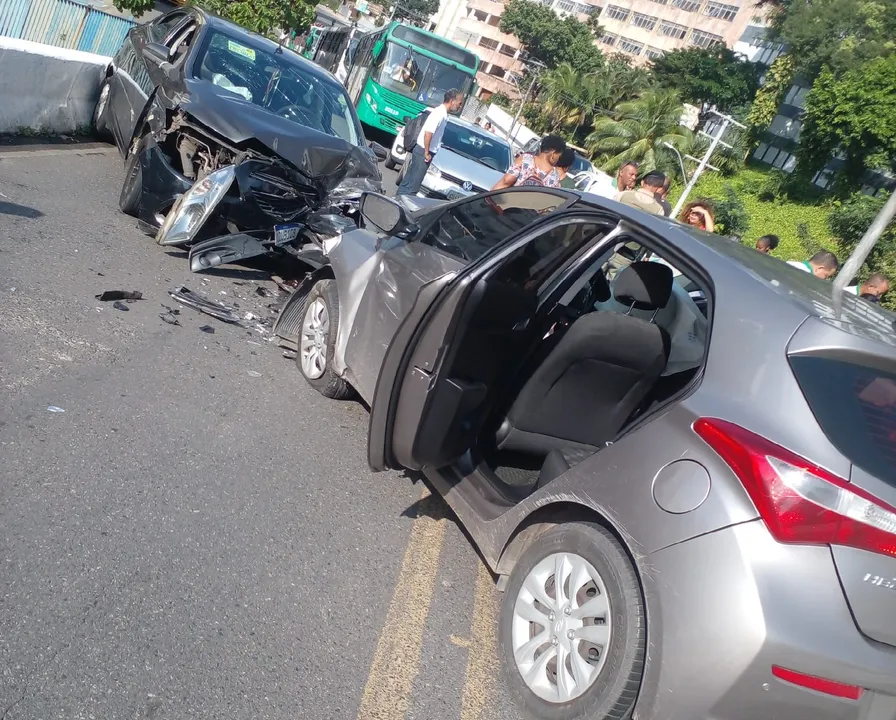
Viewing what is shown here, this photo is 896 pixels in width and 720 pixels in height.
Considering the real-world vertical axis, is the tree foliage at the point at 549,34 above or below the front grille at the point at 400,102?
above

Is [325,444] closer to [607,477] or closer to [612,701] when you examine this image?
[607,477]

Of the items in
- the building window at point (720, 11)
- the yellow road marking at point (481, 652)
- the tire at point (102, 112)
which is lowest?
Answer: the tire at point (102, 112)

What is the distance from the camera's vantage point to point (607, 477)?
2.77m

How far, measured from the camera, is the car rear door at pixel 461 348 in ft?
11.4

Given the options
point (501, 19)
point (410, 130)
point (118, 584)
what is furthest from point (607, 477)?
point (501, 19)

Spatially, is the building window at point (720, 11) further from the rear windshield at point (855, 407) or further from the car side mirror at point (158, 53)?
the rear windshield at point (855, 407)

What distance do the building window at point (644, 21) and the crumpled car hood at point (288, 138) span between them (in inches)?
3281

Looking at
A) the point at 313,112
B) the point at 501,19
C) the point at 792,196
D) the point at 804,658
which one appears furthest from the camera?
the point at 501,19

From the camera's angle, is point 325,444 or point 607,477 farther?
point 325,444

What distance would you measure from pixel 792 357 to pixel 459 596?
1.82m

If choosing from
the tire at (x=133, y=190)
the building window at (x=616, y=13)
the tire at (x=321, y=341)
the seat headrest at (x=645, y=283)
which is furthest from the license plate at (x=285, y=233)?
the building window at (x=616, y=13)

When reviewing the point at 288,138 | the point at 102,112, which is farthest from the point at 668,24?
the point at 288,138

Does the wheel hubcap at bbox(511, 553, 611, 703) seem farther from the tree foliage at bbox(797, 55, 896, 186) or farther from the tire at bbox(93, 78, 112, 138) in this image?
the tree foliage at bbox(797, 55, 896, 186)

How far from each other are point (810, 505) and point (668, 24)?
8683cm
